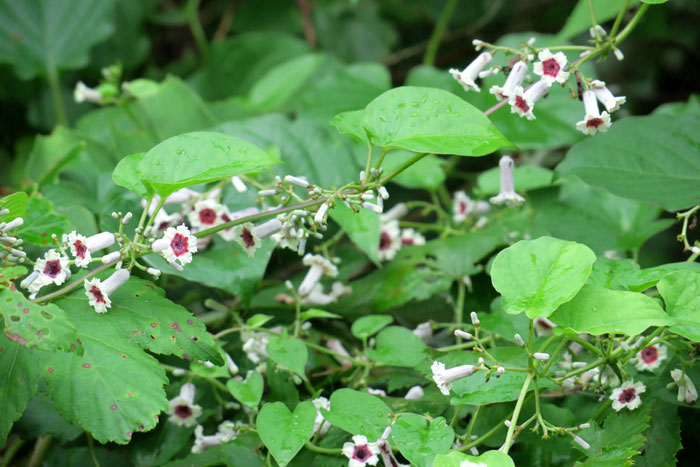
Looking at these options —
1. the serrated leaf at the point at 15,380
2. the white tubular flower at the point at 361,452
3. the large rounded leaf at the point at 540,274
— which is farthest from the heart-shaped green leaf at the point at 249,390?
the large rounded leaf at the point at 540,274

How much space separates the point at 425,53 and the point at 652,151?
4.80 feet

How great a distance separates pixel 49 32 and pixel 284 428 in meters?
1.80

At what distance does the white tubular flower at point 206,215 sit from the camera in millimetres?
1048

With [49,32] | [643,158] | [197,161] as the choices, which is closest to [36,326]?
[197,161]

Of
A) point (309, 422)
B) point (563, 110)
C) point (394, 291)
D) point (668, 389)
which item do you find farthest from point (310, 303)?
point (563, 110)

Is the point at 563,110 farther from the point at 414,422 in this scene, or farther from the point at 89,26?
the point at 89,26

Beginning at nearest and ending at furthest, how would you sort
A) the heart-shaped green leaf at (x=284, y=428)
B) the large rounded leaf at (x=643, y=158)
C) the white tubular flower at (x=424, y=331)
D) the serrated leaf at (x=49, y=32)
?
the heart-shaped green leaf at (x=284, y=428) < the large rounded leaf at (x=643, y=158) < the white tubular flower at (x=424, y=331) < the serrated leaf at (x=49, y=32)

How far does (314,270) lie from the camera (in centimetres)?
112

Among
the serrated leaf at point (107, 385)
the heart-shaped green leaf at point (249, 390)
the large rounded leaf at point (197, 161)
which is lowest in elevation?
the heart-shaped green leaf at point (249, 390)

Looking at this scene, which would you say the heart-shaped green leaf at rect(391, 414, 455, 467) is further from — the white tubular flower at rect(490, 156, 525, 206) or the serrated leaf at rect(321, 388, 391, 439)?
the white tubular flower at rect(490, 156, 525, 206)

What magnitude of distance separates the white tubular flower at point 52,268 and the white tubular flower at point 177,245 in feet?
0.36

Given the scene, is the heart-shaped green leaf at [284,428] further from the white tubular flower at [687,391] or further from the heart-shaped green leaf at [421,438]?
the white tubular flower at [687,391]

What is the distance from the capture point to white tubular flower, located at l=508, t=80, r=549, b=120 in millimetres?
901

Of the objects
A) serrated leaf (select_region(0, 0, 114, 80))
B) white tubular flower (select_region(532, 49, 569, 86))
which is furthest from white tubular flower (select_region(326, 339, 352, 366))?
serrated leaf (select_region(0, 0, 114, 80))
